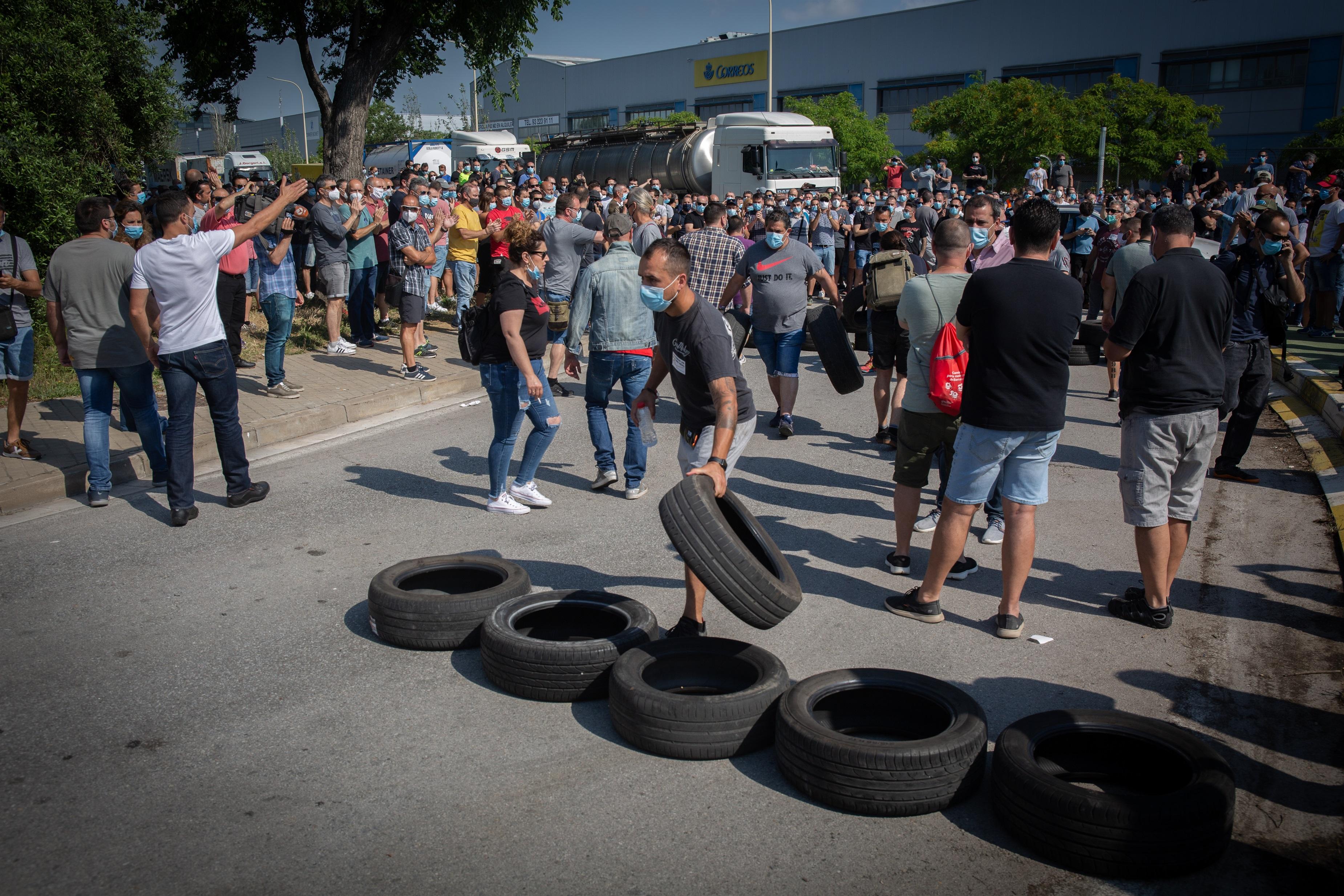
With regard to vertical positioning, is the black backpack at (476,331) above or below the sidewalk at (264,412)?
above

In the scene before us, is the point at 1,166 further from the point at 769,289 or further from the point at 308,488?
the point at 769,289

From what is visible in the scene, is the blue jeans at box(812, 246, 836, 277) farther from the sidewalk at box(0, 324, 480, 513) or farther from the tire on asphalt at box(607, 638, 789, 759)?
the tire on asphalt at box(607, 638, 789, 759)

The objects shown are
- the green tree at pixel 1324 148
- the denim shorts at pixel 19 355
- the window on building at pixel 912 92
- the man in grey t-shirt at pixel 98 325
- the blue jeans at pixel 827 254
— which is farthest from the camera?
the window on building at pixel 912 92

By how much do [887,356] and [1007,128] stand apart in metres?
38.3

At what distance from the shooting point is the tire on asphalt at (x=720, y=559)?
376 cm

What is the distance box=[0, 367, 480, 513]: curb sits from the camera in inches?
277

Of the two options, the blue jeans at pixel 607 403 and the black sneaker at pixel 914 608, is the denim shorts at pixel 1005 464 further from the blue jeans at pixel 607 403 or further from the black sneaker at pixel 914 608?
the blue jeans at pixel 607 403

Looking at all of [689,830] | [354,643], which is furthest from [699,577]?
[354,643]

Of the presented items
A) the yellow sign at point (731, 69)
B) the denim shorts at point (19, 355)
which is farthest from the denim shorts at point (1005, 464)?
the yellow sign at point (731, 69)

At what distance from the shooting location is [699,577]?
3795 mm

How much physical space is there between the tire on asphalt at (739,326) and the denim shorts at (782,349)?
218 mm

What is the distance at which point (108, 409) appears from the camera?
22.6ft

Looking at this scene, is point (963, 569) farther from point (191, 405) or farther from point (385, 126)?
point (385, 126)

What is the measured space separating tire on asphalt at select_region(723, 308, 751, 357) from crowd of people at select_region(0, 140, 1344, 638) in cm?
33
